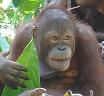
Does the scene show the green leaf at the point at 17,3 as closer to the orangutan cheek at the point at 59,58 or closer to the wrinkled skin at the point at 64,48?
the wrinkled skin at the point at 64,48

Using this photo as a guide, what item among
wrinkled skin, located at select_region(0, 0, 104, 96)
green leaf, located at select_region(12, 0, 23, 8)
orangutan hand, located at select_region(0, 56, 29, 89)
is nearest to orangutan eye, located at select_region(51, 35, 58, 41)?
wrinkled skin, located at select_region(0, 0, 104, 96)

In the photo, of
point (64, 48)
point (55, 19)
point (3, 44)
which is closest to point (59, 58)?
point (64, 48)

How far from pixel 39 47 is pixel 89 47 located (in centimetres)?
30

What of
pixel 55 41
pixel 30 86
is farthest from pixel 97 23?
pixel 30 86

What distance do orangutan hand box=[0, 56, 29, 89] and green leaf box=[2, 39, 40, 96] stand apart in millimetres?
32

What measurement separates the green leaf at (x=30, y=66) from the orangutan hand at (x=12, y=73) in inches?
1.3

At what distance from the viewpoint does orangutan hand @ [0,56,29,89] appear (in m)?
2.12

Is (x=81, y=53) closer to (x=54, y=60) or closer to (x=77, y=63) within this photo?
(x=77, y=63)

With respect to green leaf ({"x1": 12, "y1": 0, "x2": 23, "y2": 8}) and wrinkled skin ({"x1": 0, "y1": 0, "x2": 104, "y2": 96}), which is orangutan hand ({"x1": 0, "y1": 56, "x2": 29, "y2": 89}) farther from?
green leaf ({"x1": 12, "y1": 0, "x2": 23, "y2": 8})

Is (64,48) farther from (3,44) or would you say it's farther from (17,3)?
(17,3)

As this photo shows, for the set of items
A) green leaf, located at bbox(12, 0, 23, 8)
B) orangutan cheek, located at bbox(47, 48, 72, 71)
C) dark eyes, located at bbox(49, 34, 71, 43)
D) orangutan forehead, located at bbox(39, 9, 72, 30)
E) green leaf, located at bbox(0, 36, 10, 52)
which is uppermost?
orangutan forehead, located at bbox(39, 9, 72, 30)

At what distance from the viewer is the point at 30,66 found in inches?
79.6

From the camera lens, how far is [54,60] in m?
2.34

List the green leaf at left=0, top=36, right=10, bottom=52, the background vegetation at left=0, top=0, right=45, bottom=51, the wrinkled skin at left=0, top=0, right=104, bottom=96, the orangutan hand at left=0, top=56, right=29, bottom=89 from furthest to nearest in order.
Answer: the background vegetation at left=0, top=0, right=45, bottom=51 → the green leaf at left=0, top=36, right=10, bottom=52 → the wrinkled skin at left=0, top=0, right=104, bottom=96 → the orangutan hand at left=0, top=56, right=29, bottom=89
